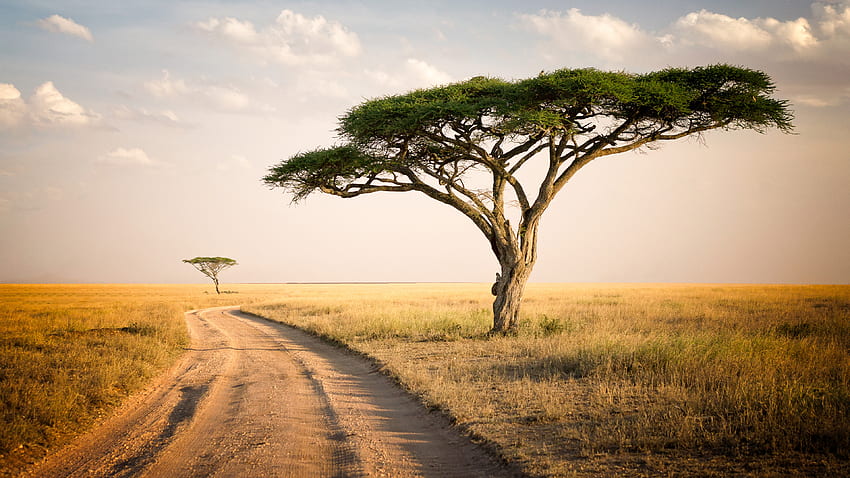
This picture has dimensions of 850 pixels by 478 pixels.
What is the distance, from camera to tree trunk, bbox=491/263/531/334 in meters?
15.2

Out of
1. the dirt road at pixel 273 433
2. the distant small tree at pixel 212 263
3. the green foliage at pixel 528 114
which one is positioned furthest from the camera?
the distant small tree at pixel 212 263

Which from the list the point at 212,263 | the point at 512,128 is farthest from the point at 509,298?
the point at 212,263

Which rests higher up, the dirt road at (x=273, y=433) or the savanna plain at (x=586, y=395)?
the savanna plain at (x=586, y=395)

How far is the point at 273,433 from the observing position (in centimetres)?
612

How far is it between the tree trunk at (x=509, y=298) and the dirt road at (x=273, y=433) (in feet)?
20.1

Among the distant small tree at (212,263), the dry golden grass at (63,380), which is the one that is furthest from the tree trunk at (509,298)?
the distant small tree at (212,263)

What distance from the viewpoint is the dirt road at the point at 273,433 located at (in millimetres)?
5054

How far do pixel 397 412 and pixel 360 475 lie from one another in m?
2.57

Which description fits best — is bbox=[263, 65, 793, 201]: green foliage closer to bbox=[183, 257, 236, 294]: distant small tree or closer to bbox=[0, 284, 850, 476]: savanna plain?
bbox=[0, 284, 850, 476]: savanna plain

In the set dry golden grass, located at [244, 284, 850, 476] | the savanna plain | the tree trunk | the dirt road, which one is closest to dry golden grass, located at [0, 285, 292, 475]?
the savanna plain

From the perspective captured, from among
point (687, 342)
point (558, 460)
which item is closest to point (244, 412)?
point (558, 460)

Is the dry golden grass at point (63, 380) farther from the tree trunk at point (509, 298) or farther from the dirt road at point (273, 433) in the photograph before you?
the tree trunk at point (509, 298)

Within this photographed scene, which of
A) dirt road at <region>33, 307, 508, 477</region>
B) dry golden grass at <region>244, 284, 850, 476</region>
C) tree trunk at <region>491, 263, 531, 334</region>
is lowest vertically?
dirt road at <region>33, 307, 508, 477</region>

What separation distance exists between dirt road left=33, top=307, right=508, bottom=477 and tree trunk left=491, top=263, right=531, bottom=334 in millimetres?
6116
